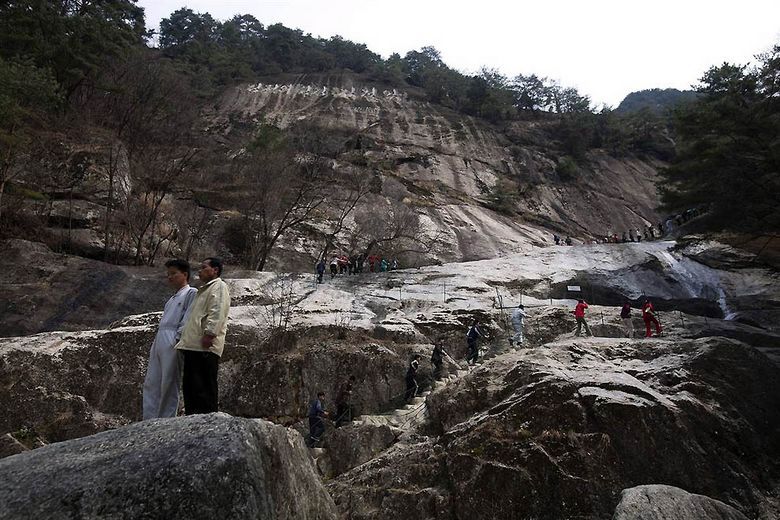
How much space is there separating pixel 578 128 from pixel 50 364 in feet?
180

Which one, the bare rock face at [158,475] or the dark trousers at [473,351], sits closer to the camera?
the bare rock face at [158,475]

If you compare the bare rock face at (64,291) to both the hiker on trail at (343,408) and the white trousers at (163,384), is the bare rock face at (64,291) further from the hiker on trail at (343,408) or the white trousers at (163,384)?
the white trousers at (163,384)

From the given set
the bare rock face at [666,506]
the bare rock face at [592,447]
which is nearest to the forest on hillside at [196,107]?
the bare rock face at [592,447]

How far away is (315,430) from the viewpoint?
10.8 meters

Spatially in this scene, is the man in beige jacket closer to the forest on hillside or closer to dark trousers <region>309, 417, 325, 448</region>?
dark trousers <region>309, 417, 325, 448</region>

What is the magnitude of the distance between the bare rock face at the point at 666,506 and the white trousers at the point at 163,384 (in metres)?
4.48

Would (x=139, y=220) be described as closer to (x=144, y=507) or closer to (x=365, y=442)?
(x=365, y=442)

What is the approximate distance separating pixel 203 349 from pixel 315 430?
7185mm

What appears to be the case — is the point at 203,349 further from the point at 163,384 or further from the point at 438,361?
the point at 438,361

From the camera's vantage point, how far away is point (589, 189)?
162ft

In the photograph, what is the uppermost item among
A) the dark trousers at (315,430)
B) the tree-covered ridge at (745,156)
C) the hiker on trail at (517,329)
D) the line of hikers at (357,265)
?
the tree-covered ridge at (745,156)

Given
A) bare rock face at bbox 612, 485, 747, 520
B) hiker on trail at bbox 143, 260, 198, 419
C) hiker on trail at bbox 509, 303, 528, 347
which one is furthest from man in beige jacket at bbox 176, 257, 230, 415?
hiker on trail at bbox 509, 303, 528, 347

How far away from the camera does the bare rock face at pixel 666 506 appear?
4.95m

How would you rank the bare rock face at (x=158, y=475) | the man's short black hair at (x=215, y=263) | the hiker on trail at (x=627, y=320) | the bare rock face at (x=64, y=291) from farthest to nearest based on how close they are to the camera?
the hiker on trail at (x=627, y=320), the bare rock face at (x=64, y=291), the man's short black hair at (x=215, y=263), the bare rock face at (x=158, y=475)
